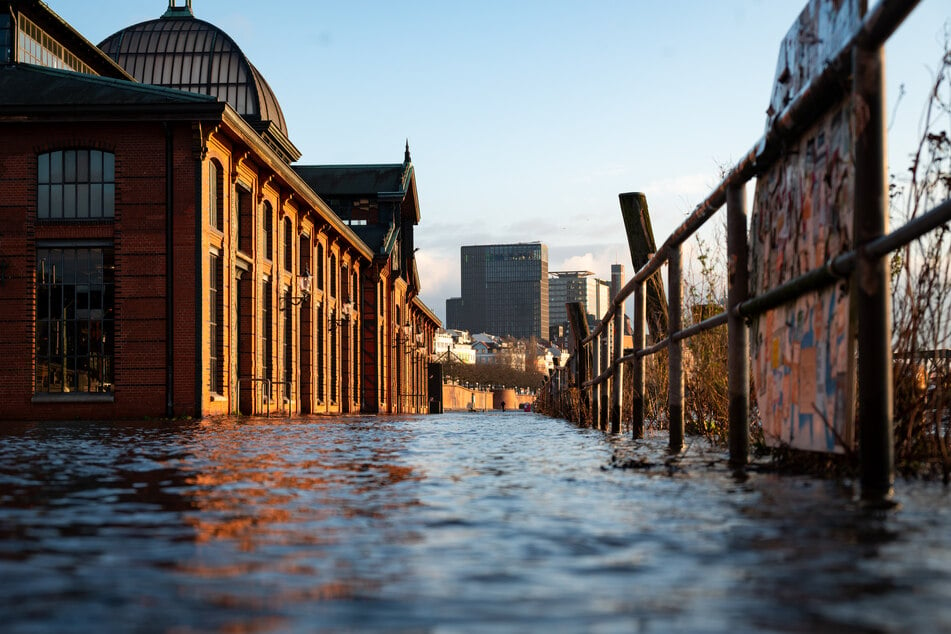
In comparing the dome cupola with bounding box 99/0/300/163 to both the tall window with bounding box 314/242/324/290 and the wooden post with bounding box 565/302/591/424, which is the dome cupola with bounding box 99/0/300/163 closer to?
the tall window with bounding box 314/242/324/290

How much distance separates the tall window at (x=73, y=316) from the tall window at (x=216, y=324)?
1966 mm

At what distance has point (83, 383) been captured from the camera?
2342 centimetres

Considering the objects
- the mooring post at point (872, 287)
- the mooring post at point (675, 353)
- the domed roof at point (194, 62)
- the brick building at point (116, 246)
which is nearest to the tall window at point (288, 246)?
the brick building at point (116, 246)

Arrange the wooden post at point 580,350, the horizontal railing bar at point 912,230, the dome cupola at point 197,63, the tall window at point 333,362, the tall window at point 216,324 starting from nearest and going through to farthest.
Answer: the horizontal railing bar at point 912,230 < the wooden post at point 580,350 < the tall window at point 216,324 < the tall window at point 333,362 < the dome cupola at point 197,63

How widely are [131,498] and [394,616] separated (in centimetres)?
225

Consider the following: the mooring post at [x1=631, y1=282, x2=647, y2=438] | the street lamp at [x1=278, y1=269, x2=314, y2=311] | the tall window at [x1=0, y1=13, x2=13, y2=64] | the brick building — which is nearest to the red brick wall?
the brick building

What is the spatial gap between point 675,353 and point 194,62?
123ft

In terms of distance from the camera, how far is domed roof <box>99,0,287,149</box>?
4081 cm

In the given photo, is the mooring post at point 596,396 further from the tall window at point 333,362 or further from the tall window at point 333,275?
the tall window at point 333,275

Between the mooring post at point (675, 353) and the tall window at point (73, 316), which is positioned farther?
the tall window at point (73, 316)

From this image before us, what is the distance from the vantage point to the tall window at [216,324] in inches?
Answer: 950

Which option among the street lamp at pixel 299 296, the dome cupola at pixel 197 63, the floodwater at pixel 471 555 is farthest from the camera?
the dome cupola at pixel 197 63

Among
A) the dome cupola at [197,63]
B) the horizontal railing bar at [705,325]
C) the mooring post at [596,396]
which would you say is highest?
the dome cupola at [197,63]

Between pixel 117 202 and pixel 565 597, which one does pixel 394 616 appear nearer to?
pixel 565 597
